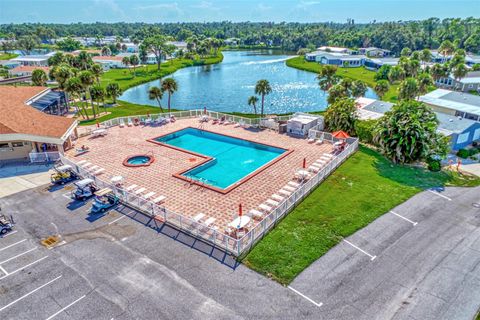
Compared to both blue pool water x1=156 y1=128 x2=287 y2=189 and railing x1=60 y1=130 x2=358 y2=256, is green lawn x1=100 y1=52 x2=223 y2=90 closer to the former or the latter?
blue pool water x1=156 y1=128 x2=287 y2=189

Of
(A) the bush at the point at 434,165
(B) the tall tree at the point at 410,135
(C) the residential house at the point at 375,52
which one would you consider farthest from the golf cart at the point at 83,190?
(C) the residential house at the point at 375,52

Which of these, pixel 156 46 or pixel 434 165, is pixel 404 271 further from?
pixel 156 46

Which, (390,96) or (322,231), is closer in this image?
(322,231)

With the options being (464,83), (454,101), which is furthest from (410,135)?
(464,83)

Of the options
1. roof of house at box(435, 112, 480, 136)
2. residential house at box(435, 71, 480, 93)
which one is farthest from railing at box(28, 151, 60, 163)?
residential house at box(435, 71, 480, 93)

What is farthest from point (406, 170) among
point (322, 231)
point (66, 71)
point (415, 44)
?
point (415, 44)

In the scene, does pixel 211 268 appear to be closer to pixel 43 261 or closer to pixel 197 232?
pixel 197 232
